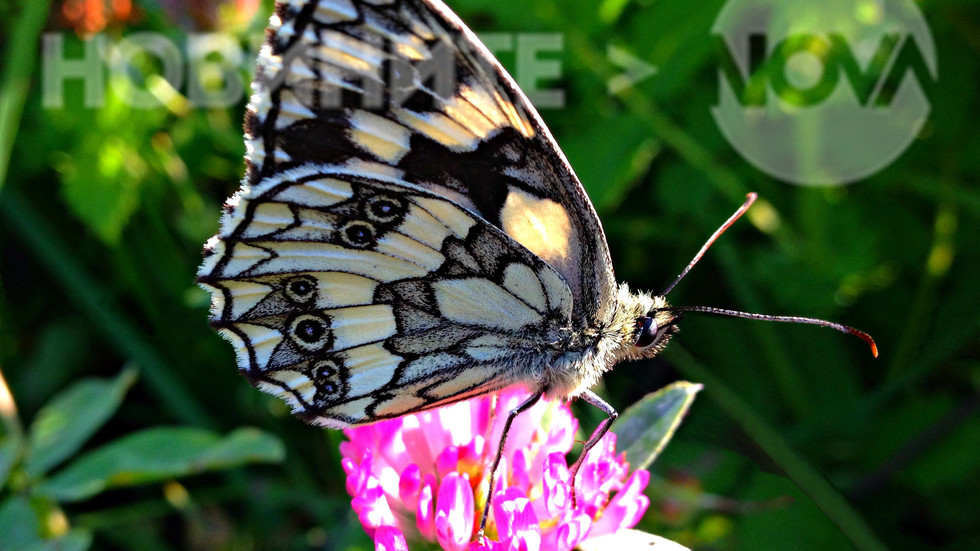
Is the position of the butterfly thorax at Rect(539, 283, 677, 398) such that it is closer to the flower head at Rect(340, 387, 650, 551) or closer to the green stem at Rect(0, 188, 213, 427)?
the flower head at Rect(340, 387, 650, 551)

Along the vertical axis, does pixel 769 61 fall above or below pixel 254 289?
above

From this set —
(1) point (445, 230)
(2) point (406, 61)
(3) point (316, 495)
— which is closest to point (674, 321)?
(1) point (445, 230)

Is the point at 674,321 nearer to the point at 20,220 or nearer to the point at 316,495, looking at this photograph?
the point at 316,495

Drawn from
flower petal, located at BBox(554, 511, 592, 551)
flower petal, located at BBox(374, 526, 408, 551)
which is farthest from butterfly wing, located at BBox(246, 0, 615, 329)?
flower petal, located at BBox(374, 526, 408, 551)

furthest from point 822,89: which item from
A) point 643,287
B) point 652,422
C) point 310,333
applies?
point 310,333

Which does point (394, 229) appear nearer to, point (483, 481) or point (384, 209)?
point (384, 209)
